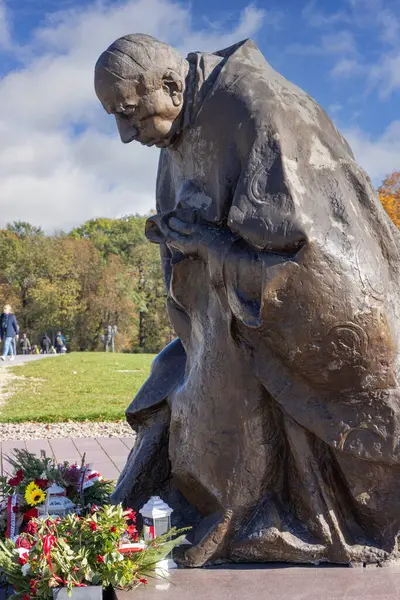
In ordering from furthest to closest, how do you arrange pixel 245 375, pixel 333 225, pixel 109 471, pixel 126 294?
1. pixel 126 294
2. pixel 109 471
3. pixel 245 375
4. pixel 333 225

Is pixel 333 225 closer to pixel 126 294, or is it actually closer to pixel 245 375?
pixel 245 375

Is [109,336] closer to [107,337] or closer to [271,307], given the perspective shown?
[107,337]

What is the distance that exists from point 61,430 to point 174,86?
749 centimetres

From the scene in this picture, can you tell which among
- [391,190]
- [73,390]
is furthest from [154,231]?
[391,190]

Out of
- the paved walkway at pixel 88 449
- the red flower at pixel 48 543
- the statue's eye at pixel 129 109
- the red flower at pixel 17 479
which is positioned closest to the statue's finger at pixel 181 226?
the statue's eye at pixel 129 109

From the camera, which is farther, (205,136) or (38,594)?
(205,136)

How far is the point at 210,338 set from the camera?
3404 mm

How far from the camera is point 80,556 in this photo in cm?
314

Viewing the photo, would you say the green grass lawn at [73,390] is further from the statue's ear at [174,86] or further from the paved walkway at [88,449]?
the statue's ear at [174,86]

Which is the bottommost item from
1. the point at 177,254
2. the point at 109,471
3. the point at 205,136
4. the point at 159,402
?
the point at 109,471

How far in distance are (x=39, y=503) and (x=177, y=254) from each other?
1.52 m

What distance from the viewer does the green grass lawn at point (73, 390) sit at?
1145 centimetres

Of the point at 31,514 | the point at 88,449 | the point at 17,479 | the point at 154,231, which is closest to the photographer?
the point at 154,231

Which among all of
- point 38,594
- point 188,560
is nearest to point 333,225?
point 188,560
